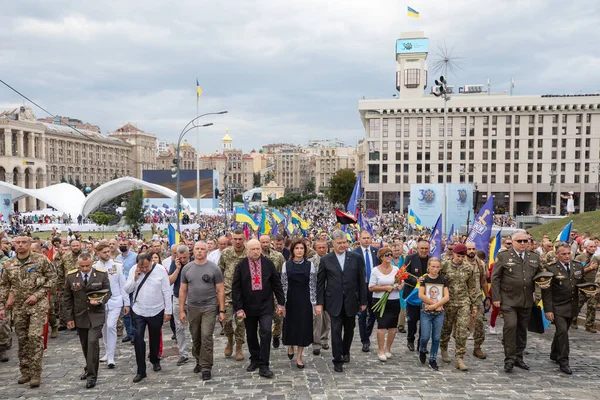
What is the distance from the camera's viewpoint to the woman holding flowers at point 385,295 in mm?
6695

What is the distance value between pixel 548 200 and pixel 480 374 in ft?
233

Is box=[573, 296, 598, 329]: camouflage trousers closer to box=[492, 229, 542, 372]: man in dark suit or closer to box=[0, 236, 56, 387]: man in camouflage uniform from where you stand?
box=[492, 229, 542, 372]: man in dark suit

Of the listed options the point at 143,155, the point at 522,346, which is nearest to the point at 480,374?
the point at 522,346

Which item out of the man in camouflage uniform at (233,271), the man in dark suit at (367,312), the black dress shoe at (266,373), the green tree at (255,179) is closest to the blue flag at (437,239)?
the man in dark suit at (367,312)

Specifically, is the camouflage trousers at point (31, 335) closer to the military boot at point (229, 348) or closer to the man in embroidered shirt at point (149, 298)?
the man in embroidered shirt at point (149, 298)

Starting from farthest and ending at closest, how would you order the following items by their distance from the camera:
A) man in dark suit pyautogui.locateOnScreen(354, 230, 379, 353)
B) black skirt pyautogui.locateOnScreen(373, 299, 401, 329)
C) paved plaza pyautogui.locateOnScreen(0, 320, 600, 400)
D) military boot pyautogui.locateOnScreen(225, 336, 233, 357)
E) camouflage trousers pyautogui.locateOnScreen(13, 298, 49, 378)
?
man in dark suit pyautogui.locateOnScreen(354, 230, 379, 353), military boot pyautogui.locateOnScreen(225, 336, 233, 357), black skirt pyautogui.locateOnScreen(373, 299, 401, 329), camouflage trousers pyautogui.locateOnScreen(13, 298, 49, 378), paved plaza pyautogui.locateOnScreen(0, 320, 600, 400)

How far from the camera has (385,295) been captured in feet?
22.0

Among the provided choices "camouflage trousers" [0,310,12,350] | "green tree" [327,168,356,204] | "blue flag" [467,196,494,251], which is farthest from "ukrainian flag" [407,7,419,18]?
"camouflage trousers" [0,310,12,350]

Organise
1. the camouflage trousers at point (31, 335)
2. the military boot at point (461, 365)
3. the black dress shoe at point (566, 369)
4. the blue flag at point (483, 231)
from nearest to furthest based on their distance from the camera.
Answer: the camouflage trousers at point (31, 335) < the black dress shoe at point (566, 369) < the military boot at point (461, 365) < the blue flag at point (483, 231)

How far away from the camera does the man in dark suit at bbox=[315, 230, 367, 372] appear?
6199mm

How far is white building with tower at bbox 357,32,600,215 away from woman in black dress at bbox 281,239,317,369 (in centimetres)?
6490

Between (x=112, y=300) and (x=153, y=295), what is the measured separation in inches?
32.0

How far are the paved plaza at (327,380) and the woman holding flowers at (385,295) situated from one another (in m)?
0.40

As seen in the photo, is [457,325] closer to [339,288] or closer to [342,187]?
[339,288]
